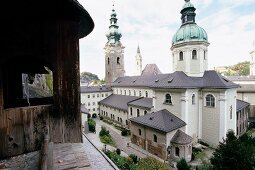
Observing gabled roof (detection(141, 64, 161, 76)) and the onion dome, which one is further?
gabled roof (detection(141, 64, 161, 76))

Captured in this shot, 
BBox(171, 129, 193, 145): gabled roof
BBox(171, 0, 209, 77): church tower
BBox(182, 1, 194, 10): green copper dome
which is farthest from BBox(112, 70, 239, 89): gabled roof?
BBox(182, 1, 194, 10): green copper dome

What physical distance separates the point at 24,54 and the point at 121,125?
30.8 metres

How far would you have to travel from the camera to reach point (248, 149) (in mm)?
13023

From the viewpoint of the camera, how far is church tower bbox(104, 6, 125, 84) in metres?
44.4

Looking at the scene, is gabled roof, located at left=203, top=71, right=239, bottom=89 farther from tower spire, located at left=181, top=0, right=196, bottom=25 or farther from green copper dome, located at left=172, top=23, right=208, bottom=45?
tower spire, located at left=181, top=0, right=196, bottom=25

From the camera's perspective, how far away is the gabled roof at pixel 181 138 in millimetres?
18547

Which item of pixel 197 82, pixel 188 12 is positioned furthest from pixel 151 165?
pixel 188 12

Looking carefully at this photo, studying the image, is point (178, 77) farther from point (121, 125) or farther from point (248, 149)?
point (121, 125)

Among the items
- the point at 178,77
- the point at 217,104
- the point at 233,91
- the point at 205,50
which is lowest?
the point at 217,104

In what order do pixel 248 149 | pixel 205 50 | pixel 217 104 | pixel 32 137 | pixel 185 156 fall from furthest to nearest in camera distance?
pixel 205 50, pixel 217 104, pixel 185 156, pixel 248 149, pixel 32 137

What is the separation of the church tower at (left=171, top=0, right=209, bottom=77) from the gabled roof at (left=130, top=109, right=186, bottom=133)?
665 cm

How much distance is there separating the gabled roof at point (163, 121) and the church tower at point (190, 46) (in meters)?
6.65

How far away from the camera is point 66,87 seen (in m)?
3.89

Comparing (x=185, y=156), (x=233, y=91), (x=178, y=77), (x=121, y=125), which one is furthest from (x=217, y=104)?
(x=121, y=125)
